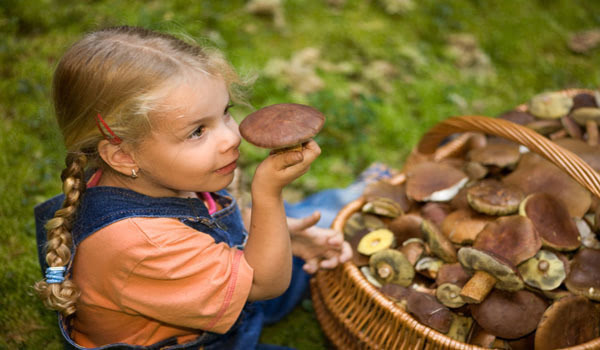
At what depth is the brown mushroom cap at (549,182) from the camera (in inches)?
74.5

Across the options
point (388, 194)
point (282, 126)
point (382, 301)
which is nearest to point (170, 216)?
point (282, 126)

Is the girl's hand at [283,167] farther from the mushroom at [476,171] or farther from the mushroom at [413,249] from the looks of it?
the mushroom at [476,171]

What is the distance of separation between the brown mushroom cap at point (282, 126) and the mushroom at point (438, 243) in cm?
84

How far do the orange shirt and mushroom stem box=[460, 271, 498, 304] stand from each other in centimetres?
75

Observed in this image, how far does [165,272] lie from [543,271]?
1.31m

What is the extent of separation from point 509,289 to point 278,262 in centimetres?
82

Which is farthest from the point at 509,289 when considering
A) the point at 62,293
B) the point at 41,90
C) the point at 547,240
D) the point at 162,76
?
the point at 41,90

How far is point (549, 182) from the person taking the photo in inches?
78.0

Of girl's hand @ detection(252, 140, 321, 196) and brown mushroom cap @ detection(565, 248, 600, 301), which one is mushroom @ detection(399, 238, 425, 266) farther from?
girl's hand @ detection(252, 140, 321, 196)

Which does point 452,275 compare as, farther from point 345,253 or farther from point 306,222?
point 306,222

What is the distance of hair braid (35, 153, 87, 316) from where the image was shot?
144 cm

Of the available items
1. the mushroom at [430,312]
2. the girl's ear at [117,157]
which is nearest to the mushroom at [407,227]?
the mushroom at [430,312]

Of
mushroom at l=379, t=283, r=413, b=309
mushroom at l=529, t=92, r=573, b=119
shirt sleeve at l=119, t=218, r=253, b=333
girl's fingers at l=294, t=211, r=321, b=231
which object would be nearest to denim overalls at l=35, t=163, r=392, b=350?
shirt sleeve at l=119, t=218, r=253, b=333

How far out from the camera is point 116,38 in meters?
1.43
